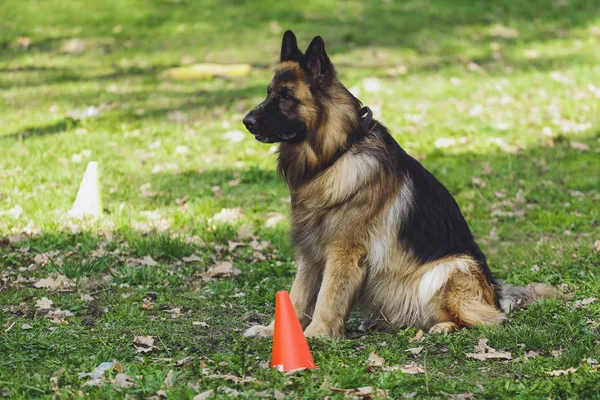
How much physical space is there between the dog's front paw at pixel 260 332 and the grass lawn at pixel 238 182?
0.19m

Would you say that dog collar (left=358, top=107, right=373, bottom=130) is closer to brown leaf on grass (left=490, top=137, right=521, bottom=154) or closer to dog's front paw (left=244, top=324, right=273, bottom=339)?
dog's front paw (left=244, top=324, right=273, bottom=339)

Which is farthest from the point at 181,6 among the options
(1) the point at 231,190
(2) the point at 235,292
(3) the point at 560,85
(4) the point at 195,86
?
(2) the point at 235,292

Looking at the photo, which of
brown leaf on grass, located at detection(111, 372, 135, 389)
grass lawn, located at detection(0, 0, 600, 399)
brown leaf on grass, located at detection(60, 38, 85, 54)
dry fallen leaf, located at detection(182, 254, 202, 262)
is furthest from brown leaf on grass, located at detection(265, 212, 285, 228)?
brown leaf on grass, located at detection(60, 38, 85, 54)

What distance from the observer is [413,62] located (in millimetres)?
16750

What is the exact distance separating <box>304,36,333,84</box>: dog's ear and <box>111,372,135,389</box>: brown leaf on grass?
2.41 meters

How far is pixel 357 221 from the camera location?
18.2 ft

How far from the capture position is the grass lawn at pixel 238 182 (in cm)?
469

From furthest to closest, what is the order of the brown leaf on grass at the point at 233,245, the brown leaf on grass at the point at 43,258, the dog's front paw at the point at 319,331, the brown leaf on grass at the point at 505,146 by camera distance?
the brown leaf on grass at the point at 505,146
the brown leaf on grass at the point at 233,245
the brown leaf on grass at the point at 43,258
the dog's front paw at the point at 319,331

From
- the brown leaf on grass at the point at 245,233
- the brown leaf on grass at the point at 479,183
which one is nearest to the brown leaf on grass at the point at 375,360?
the brown leaf on grass at the point at 245,233

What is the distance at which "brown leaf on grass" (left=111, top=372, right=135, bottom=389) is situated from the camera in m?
4.20

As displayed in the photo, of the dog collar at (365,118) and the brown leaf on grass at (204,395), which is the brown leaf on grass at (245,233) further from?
the brown leaf on grass at (204,395)

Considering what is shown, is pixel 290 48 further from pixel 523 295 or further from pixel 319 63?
pixel 523 295

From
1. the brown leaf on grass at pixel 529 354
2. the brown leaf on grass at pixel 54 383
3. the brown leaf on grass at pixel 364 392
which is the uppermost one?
the brown leaf on grass at pixel 54 383

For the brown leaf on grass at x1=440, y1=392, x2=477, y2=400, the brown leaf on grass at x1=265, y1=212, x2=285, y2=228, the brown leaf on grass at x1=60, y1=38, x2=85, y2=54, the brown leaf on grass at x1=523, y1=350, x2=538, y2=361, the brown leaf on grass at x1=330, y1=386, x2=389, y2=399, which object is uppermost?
the brown leaf on grass at x1=60, y1=38, x2=85, y2=54
